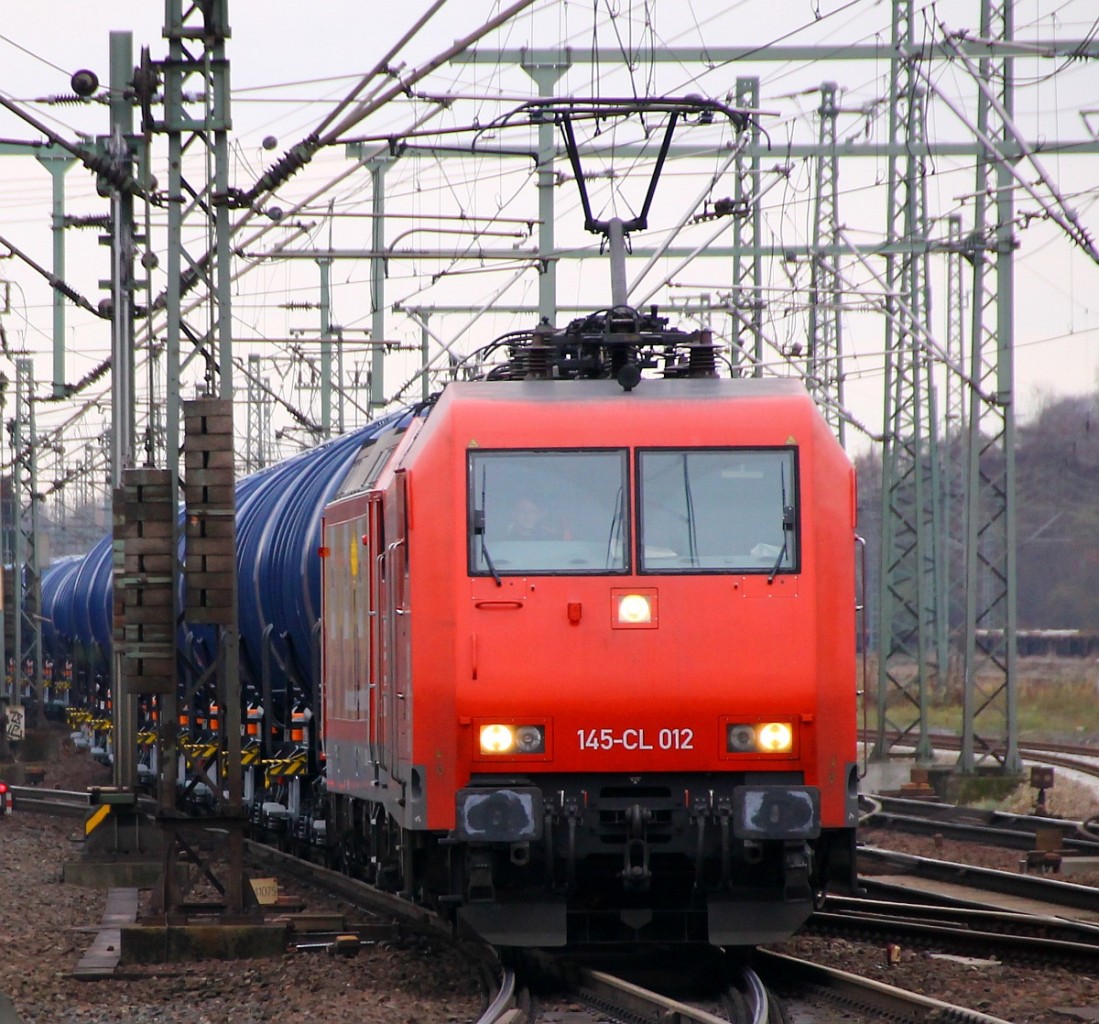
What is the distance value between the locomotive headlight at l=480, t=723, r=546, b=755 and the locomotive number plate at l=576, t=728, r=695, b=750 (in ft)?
0.65

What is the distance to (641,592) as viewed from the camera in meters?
10.7

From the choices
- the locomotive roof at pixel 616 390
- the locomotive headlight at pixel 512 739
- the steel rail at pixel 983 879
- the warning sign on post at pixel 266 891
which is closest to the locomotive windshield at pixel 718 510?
the locomotive roof at pixel 616 390

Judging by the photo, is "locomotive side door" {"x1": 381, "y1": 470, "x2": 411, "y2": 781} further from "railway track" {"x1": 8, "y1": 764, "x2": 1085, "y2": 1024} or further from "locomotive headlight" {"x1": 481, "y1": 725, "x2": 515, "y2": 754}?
"railway track" {"x1": 8, "y1": 764, "x2": 1085, "y2": 1024}

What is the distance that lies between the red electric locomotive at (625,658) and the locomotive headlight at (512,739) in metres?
0.01

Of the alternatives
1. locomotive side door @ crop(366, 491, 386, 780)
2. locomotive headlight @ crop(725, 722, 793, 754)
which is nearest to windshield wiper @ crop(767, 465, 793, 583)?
locomotive headlight @ crop(725, 722, 793, 754)

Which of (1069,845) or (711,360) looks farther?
(1069,845)

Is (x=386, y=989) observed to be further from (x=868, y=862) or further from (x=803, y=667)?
(x=868, y=862)

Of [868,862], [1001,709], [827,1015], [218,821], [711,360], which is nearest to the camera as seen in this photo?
[827,1015]

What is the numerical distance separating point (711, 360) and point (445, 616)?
7.59ft

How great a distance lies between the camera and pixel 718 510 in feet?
35.6

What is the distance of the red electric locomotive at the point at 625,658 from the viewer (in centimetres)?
1053

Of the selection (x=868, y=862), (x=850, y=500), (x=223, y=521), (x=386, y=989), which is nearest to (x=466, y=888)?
(x=386, y=989)

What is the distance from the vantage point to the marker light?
1067 centimetres

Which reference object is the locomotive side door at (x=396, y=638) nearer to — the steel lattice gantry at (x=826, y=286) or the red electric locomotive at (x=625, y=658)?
the red electric locomotive at (x=625, y=658)
